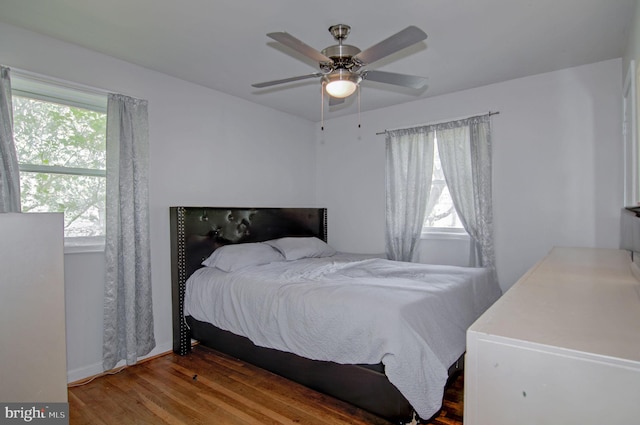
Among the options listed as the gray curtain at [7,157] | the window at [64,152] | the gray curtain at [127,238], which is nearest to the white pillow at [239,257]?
the gray curtain at [127,238]

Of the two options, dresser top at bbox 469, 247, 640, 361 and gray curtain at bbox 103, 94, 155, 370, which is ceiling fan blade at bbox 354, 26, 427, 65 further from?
gray curtain at bbox 103, 94, 155, 370

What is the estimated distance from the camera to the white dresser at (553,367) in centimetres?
64

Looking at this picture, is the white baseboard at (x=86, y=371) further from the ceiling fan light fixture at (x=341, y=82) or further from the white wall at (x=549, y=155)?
the white wall at (x=549, y=155)

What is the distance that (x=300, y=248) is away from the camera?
12.6 ft

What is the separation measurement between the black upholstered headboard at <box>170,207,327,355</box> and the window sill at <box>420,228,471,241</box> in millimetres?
1764

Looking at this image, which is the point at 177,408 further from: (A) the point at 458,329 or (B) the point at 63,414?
(A) the point at 458,329

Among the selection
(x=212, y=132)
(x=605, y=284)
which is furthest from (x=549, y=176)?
(x=212, y=132)

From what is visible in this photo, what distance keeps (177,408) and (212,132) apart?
2.57m

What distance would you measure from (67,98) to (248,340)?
7.91ft

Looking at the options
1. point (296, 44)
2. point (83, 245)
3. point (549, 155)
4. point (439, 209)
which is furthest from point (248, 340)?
point (549, 155)

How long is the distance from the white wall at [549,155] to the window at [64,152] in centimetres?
321

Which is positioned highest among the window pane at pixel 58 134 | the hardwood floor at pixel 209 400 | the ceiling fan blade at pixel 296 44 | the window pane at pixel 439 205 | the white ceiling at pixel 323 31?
the white ceiling at pixel 323 31

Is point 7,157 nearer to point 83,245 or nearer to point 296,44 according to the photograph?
point 83,245

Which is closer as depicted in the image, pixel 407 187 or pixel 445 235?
pixel 445 235
